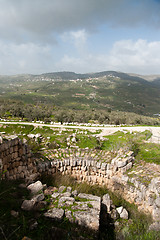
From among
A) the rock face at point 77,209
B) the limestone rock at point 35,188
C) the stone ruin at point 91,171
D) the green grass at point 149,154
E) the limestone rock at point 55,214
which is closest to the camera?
the limestone rock at point 55,214

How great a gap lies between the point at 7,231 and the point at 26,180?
4172 millimetres

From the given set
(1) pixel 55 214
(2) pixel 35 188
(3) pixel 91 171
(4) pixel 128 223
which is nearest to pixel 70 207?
(1) pixel 55 214

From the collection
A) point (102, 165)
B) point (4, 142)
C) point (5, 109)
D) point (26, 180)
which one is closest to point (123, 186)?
point (102, 165)

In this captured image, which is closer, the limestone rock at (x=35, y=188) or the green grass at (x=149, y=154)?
the limestone rock at (x=35, y=188)

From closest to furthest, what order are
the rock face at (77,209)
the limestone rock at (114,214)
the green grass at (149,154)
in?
the rock face at (77,209) → the limestone rock at (114,214) → the green grass at (149,154)

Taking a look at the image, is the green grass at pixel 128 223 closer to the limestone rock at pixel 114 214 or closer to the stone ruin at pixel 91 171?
the limestone rock at pixel 114 214

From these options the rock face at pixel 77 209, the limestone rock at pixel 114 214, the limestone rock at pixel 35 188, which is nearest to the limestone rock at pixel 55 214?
the rock face at pixel 77 209

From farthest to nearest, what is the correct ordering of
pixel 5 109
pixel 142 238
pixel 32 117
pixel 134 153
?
1. pixel 5 109
2. pixel 32 117
3. pixel 134 153
4. pixel 142 238

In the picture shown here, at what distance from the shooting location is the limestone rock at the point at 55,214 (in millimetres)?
4949

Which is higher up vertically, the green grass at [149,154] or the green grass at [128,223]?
the green grass at [149,154]

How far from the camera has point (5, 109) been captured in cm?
4847

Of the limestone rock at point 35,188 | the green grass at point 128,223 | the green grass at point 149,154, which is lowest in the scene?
the green grass at point 128,223

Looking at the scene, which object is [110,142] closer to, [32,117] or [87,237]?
[87,237]

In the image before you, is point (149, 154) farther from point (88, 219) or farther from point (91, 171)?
point (88, 219)
